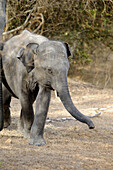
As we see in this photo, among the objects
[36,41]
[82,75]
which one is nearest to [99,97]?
[82,75]

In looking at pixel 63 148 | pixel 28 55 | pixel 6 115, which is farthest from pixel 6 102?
pixel 63 148

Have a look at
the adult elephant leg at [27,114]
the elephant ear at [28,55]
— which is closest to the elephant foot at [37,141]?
the adult elephant leg at [27,114]

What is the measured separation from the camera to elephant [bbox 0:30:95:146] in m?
4.60

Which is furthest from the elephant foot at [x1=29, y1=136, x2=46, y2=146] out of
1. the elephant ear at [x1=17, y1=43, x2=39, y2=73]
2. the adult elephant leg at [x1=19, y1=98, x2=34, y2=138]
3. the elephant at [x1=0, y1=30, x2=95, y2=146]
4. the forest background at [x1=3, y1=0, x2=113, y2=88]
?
the forest background at [x1=3, y1=0, x2=113, y2=88]

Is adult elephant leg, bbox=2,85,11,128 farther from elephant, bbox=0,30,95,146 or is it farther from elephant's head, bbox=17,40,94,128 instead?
elephant's head, bbox=17,40,94,128

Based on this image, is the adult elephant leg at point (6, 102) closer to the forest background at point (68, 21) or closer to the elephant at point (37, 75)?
the elephant at point (37, 75)

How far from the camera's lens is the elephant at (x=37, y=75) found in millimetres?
4598

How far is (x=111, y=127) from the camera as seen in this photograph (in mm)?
6492

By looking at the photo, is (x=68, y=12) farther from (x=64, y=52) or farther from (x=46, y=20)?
(x=64, y=52)

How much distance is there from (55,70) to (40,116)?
0.74 m

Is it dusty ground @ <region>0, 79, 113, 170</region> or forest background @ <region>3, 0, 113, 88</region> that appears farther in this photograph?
forest background @ <region>3, 0, 113, 88</region>

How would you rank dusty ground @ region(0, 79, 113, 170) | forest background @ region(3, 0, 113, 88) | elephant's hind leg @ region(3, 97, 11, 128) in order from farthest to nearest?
forest background @ region(3, 0, 113, 88) < elephant's hind leg @ region(3, 97, 11, 128) < dusty ground @ region(0, 79, 113, 170)

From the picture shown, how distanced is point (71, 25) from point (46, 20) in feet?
3.49

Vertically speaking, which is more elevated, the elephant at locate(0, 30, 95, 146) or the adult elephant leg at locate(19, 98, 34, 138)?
the elephant at locate(0, 30, 95, 146)
